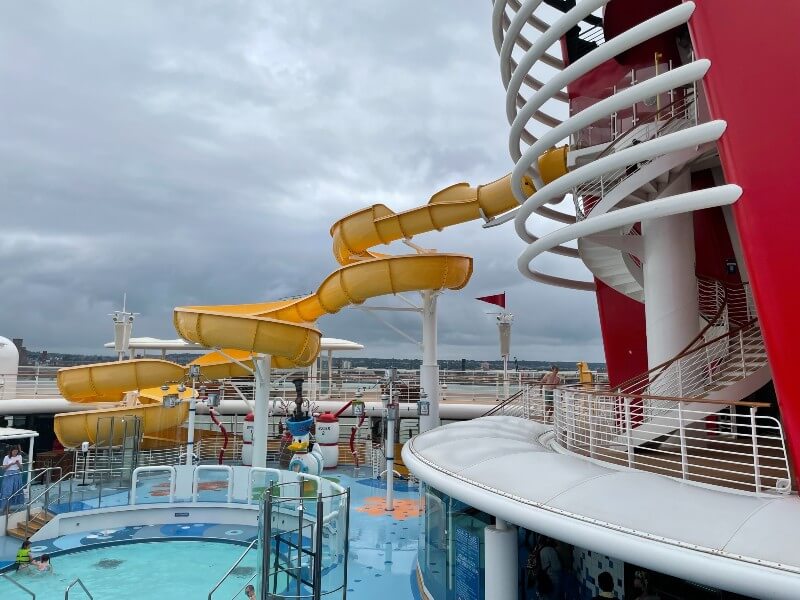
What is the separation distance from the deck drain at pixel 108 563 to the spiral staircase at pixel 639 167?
31.4ft

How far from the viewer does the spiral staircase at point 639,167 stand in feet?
21.6

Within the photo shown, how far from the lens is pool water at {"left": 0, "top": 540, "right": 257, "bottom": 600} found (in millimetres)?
10195

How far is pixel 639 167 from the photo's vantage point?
8.80 m

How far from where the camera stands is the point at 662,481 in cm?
565

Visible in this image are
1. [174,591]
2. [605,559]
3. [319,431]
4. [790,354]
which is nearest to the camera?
[790,354]

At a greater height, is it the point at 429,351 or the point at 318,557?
the point at 429,351

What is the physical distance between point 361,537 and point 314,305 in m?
7.11

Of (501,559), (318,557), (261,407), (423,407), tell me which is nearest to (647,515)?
(501,559)

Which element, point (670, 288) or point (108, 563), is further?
point (108, 563)

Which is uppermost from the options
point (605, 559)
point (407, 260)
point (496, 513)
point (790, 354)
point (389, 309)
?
point (407, 260)

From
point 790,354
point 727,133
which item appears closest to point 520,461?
point 790,354

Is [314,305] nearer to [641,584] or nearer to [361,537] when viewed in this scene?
[361,537]

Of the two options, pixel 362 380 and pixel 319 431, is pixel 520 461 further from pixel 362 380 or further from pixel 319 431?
→ pixel 362 380

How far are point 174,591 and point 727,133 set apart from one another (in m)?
10.7
